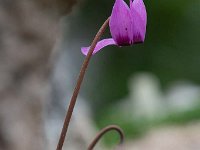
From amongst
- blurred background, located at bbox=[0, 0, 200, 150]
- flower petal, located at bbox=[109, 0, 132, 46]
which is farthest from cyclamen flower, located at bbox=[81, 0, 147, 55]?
blurred background, located at bbox=[0, 0, 200, 150]

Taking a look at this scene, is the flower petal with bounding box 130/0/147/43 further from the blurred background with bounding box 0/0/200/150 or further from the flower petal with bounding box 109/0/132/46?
the blurred background with bounding box 0/0/200/150

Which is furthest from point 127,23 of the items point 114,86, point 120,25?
point 114,86

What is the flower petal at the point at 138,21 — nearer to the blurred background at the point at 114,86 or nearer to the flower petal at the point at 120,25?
the flower petal at the point at 120,25

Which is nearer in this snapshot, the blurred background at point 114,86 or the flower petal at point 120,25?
the flower petal at point 120,25

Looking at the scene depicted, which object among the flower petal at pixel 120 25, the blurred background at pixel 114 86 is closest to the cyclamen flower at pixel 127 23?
the flower petal at pixel 120 25

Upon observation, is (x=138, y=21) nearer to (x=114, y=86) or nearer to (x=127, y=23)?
(x=127, y=23)

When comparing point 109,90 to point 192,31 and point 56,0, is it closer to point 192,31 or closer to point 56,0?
point 192,31
